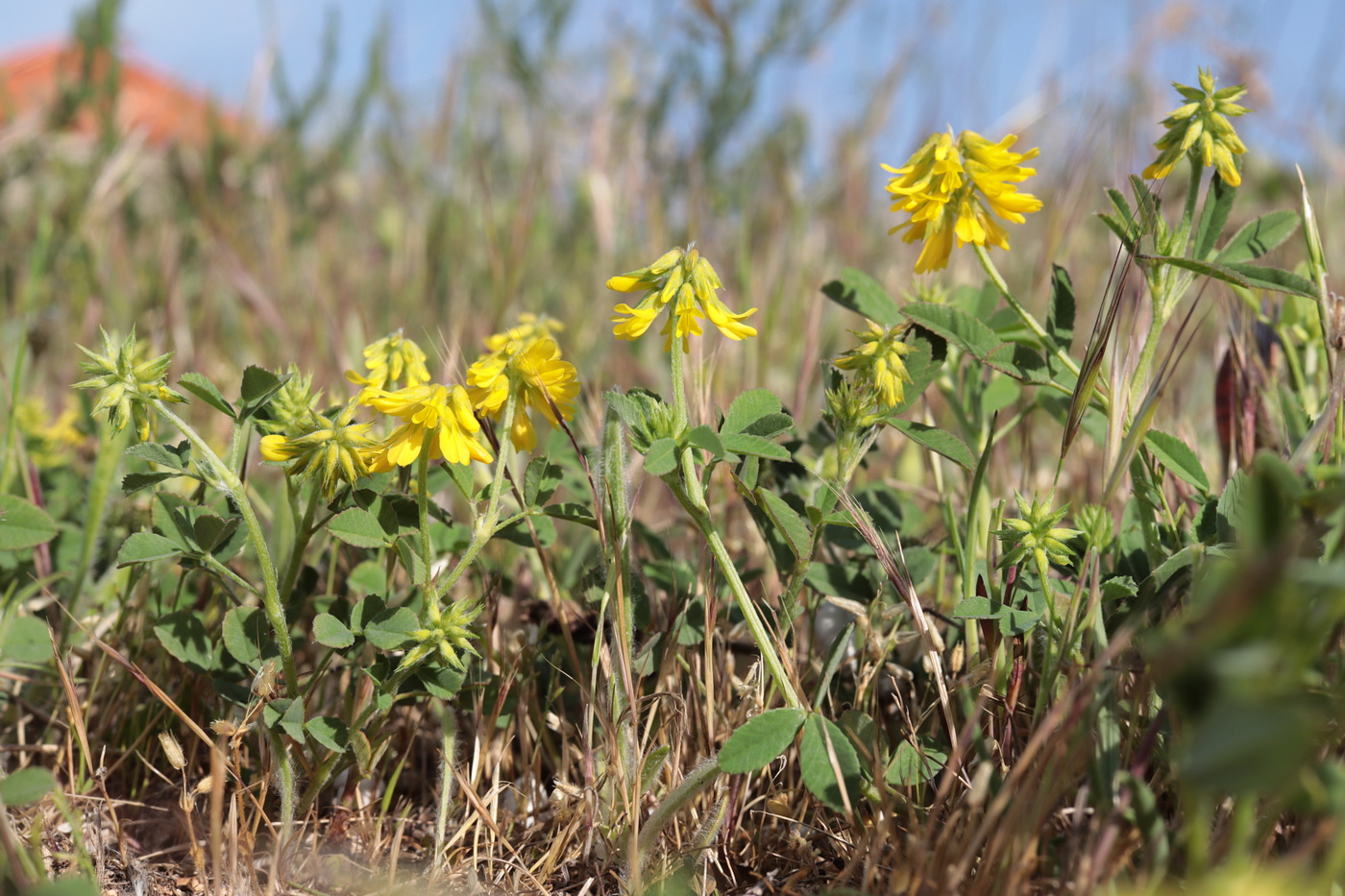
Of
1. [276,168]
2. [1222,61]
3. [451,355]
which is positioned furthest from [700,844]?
[276,168]

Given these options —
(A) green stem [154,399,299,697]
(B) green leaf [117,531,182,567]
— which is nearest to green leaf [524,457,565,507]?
(A) green stem [154,399,299,697]

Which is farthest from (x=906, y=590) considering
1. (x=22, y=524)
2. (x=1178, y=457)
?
(x=22, y=524)

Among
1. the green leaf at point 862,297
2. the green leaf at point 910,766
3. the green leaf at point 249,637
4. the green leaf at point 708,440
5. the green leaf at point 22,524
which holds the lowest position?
the green leaf at point 910,766

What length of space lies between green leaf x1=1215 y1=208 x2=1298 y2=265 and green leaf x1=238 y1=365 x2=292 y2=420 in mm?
1076

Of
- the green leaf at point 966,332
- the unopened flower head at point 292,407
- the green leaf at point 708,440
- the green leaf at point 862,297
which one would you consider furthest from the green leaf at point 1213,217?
the unopened flower head at point 292,407

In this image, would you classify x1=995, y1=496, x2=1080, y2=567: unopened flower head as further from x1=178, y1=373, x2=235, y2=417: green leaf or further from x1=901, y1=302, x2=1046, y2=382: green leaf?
x1=178, y1=373, x2=235, y2=417: green leaf

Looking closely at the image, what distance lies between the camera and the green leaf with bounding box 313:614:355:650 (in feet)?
3.58

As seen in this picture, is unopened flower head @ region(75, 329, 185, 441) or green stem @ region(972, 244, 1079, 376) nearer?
unopened flower head @ region(75, 329, 185, 441)

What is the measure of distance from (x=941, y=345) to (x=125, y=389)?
0.92 m

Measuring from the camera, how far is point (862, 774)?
1.05 m

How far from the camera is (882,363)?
1.12 metres

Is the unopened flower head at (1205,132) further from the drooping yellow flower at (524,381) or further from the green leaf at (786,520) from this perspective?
the drooping yellow flower at (524,381)

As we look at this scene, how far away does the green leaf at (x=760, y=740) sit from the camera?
1.00m

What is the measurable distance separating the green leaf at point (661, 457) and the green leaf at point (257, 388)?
42 cm
